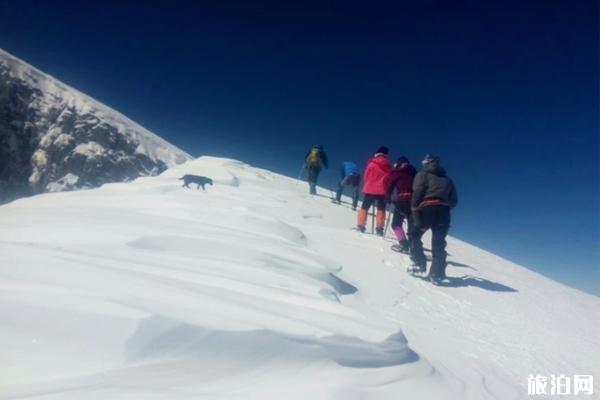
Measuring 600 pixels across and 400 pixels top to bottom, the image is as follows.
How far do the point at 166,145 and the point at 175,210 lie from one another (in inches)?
1529

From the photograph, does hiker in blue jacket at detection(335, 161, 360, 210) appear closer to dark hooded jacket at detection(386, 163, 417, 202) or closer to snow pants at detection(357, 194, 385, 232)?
snow pants at detection(357, 194, 385, 232)

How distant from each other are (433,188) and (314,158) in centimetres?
757

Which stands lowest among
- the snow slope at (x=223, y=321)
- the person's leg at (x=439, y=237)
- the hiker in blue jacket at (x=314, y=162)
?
the snow slope at (x=223, y=321)

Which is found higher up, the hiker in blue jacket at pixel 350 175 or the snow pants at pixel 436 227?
the hiker in blue jacket at pixel 350 175

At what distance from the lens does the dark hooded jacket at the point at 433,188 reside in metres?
7.40

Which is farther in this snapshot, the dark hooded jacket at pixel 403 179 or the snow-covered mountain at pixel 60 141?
the snow-covered mountain at pixel 60 141

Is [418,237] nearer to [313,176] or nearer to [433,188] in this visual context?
[433,188]

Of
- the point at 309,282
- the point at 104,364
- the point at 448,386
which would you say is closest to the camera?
the point at 104,364

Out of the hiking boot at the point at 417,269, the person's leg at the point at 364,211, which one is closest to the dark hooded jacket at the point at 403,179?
the person's leg at the point at 364,211

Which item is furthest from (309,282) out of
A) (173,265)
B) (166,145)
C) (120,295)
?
(166,145)

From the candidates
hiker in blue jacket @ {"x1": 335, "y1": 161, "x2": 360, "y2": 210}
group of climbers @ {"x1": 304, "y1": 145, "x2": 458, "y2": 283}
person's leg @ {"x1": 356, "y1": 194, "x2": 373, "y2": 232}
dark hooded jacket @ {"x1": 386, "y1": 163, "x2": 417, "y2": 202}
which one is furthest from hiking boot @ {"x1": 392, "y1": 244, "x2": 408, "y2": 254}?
hiker in blue jacket @ {"x1": 335, "y1": 161, "x2": 360, "y2": 210}

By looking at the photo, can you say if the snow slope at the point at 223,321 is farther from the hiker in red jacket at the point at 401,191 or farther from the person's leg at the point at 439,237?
the hiker in red jacket at the point at 401,191

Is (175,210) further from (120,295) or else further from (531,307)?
(531,307)

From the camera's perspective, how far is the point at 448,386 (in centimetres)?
348
